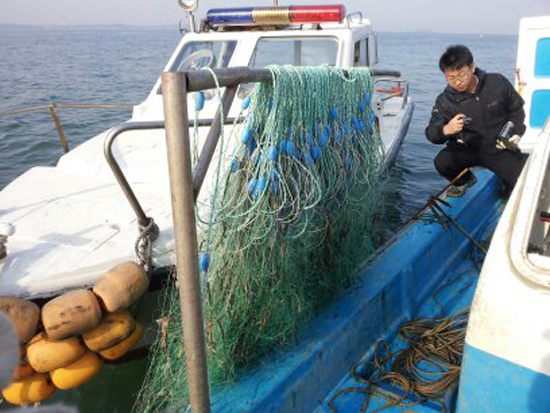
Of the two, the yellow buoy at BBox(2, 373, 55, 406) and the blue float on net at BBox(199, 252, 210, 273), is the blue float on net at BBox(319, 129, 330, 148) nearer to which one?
the blue float on net at BBox(199, 252, 210, 273)

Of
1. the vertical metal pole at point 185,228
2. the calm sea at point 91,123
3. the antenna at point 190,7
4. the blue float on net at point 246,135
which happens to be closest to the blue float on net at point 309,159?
the blue float on net at point 246,135

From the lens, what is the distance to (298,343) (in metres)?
2.56

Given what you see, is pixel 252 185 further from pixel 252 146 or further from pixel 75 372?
pixel 75 372

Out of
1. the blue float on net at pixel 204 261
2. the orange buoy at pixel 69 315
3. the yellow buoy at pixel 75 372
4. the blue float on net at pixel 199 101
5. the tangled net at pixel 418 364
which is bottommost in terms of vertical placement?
the tangled net at pixel 418 364

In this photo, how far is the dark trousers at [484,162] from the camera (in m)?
4.66

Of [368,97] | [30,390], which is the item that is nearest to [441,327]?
[368,97]

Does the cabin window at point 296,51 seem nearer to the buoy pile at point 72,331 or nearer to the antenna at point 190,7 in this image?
the antenna at point 190,7

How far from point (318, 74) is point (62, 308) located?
5.74ft

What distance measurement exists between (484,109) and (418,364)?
277 centimetres

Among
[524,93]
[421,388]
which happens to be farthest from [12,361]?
[524,93]

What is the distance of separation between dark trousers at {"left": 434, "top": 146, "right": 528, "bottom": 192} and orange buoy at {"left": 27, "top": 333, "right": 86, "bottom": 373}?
4.02 metres

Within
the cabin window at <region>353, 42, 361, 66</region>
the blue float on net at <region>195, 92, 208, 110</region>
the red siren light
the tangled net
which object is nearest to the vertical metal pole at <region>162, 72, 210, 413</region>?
the blue float on net at <region>195, 92, 208, 110</region>

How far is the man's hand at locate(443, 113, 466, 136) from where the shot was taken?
13.6 ft

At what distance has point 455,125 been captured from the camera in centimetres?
417
